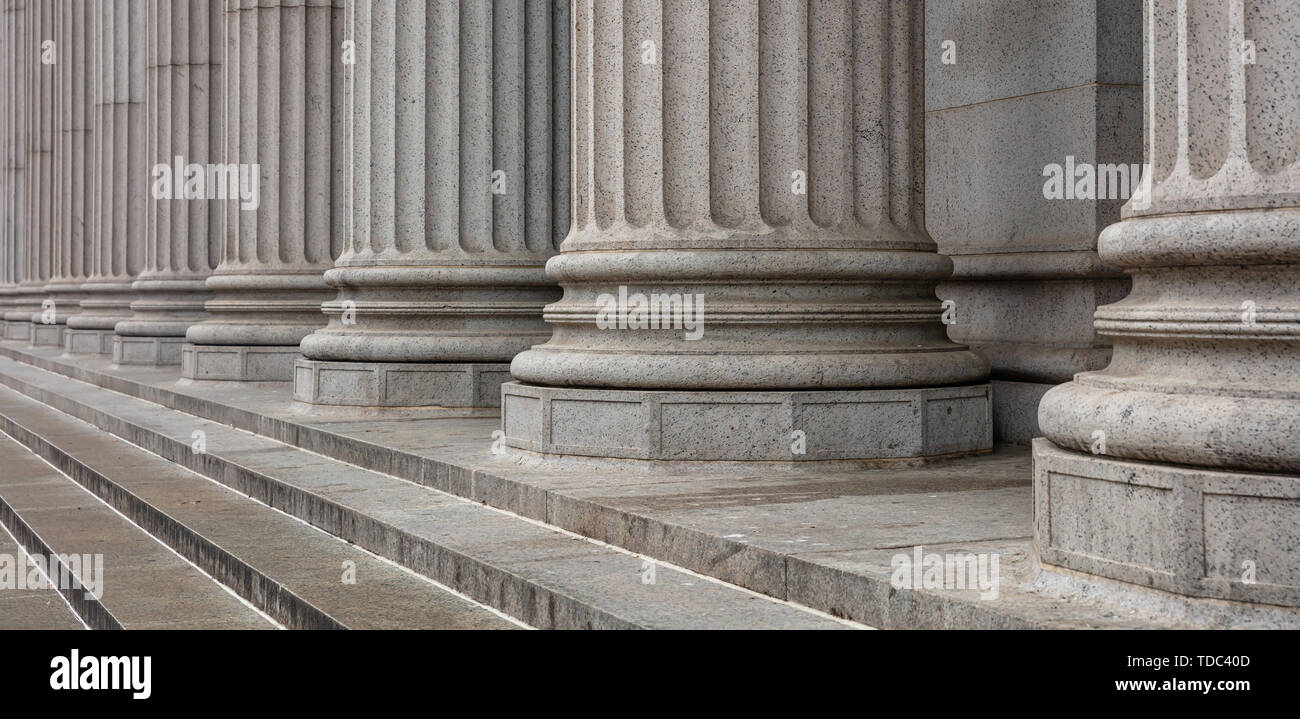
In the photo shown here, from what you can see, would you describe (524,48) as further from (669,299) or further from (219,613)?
(219,613)

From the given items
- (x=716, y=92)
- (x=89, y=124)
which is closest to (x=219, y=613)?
(x=716, y=92)

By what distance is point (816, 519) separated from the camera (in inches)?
331

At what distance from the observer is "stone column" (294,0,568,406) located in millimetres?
15781

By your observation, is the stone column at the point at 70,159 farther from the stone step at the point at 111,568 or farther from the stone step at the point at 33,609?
the stone step at the point at 33,609

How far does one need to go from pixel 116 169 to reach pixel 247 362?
38.6 feet

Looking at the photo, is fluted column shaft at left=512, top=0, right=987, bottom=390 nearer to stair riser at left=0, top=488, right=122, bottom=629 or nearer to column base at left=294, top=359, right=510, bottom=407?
stair riser at left=0, top=488, right=122, bottom=629

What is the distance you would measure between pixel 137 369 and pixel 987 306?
672 inches

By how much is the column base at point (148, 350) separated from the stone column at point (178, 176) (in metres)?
0.02

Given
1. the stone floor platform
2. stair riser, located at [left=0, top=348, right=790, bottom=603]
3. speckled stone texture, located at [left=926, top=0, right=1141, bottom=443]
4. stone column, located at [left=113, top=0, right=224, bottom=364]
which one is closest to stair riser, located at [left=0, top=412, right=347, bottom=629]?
stair riser, located at [left=0, top=348, right=790, bottom=603]

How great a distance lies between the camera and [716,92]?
11.0 m

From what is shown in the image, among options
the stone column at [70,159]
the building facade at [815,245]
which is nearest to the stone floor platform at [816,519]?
the building facade at [815,245]

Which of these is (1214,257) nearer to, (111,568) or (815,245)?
(815,245)

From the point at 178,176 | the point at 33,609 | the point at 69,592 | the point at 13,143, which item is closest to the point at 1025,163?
the point at 69,592

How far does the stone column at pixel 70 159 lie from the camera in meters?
34.2
